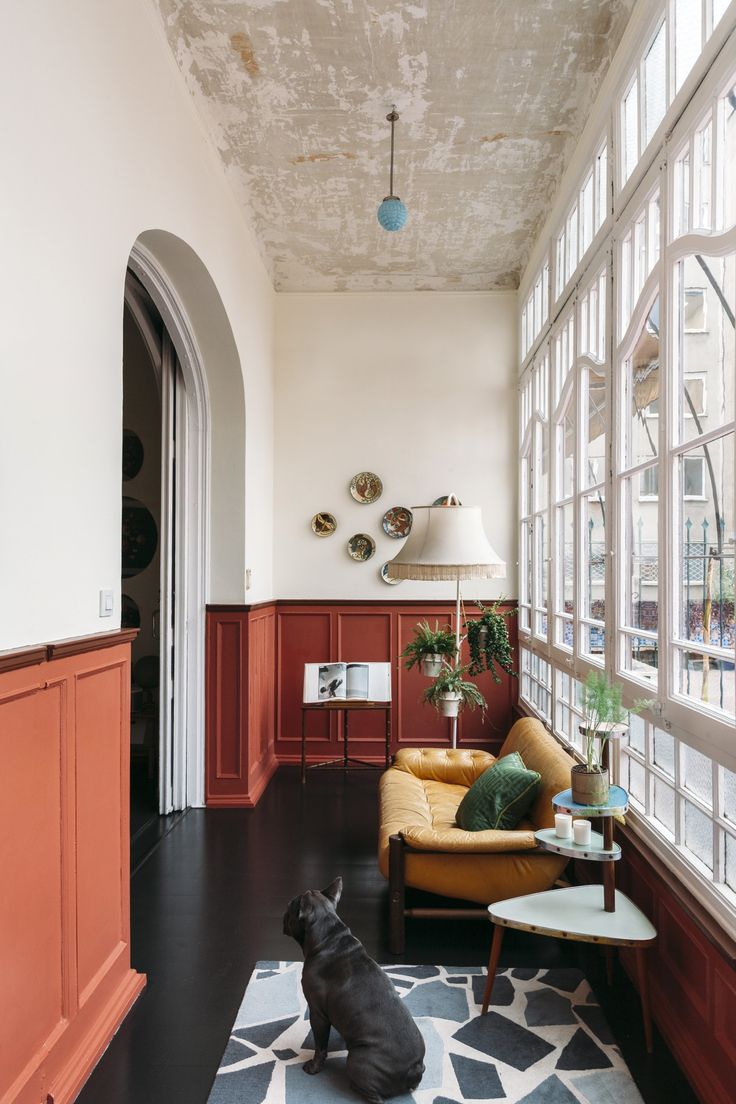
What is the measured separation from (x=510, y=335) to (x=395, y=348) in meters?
0.98

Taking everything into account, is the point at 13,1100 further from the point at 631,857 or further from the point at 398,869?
the point at 631,857

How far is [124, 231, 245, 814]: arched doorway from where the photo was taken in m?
4.98

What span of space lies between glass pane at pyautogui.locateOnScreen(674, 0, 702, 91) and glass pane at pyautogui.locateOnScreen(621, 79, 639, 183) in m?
0.45

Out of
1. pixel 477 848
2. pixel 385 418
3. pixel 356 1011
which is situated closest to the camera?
pixel 356 1011

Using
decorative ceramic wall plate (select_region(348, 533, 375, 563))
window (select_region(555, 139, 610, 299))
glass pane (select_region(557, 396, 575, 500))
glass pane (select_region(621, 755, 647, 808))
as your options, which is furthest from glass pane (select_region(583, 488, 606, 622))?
decorative ceramic wall plate (select_region(348, 533, 375, 563))

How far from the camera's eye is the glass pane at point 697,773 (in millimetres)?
2375

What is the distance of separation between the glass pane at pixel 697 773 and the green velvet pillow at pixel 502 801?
0.96m

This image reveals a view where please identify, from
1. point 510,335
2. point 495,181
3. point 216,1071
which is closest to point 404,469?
point 510,335

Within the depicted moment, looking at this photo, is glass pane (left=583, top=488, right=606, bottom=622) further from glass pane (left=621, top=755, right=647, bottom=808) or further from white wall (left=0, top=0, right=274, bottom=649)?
white wall (left=0, top=0, right=274, bottom=649)

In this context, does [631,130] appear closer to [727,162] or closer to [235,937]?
[727,162]

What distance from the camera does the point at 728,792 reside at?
7.32 ft

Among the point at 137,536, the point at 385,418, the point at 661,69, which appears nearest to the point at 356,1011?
the point at 661,69

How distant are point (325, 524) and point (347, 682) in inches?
53.0

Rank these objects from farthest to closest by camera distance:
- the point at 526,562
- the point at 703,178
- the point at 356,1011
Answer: the point at 526,562 < the point at 703,178 < the point at 356,1011
